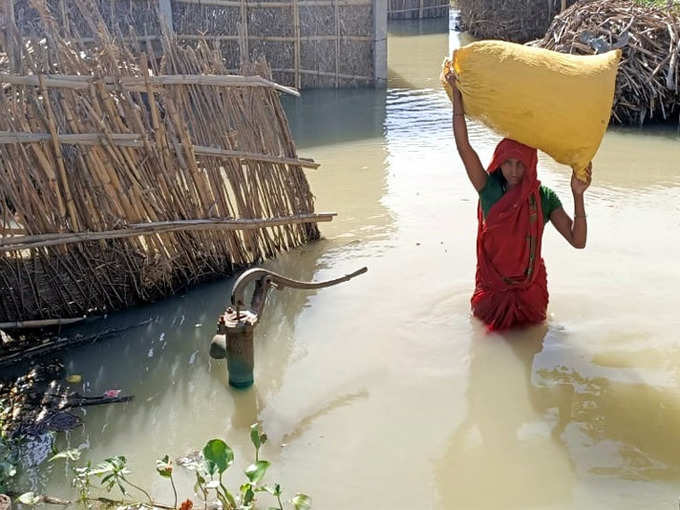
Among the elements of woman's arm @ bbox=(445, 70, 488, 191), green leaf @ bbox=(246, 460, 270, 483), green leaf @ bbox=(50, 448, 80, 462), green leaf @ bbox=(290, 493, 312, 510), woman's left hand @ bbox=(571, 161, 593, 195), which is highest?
woman's arm @ bbox=(445, 70, 488, 191)

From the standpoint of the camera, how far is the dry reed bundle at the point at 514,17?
14023 mm

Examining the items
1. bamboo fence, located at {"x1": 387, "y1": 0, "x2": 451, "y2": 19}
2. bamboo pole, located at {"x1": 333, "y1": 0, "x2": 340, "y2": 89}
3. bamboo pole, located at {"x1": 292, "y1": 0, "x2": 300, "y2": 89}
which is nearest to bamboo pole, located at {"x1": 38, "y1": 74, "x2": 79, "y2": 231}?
bamboo pole, located at {"x1": 292, "y1": 0, "x2": 300, "y2": 89}

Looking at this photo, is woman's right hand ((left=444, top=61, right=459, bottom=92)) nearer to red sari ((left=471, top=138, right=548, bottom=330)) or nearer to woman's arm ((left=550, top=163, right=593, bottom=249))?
red sari ((left=471, top=138, right=548, bottom=330))

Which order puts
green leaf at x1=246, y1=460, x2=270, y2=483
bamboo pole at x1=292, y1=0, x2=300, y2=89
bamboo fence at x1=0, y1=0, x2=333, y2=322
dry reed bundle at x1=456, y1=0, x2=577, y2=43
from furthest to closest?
dry reed bundle at x1=456, y1=0, x2=577, y2=43 < bamboo pole at x1=292, y1=0, x2=300, y2=89 < bamboo fence at x1=0, y1=0, x2=333, y2=322 < green leaf at x1=246, y1=460, x2=270, y2=483

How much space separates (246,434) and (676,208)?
4086 mm

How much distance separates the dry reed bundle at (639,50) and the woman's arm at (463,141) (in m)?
5.38

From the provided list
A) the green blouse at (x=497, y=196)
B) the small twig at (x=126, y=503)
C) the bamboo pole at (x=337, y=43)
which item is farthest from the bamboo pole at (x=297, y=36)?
the small twig at (x=126, y=503)

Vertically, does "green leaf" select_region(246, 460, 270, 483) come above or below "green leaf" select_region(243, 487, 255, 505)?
above

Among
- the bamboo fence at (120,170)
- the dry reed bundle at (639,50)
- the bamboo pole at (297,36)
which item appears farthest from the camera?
the bamboo pole at (297,36)

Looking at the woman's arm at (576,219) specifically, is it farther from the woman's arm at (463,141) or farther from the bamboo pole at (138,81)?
the bamboo pole at (138,81)

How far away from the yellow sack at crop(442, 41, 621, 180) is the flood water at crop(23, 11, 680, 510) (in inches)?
40.3

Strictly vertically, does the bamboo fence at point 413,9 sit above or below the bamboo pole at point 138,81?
above

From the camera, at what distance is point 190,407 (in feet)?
10.0

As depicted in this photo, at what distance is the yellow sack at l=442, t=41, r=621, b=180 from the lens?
113 inches
